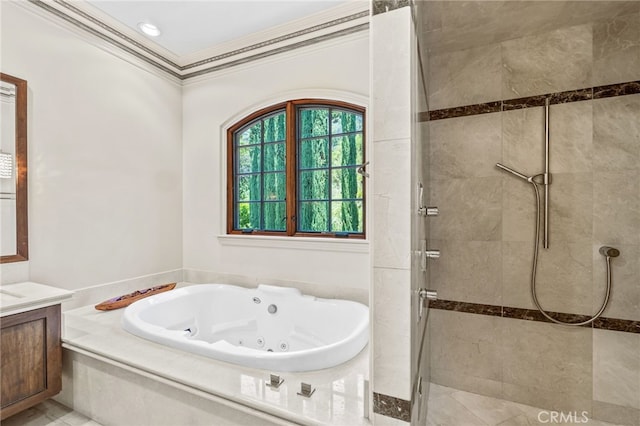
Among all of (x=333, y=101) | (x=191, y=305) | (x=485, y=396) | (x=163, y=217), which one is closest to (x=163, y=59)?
(x=163, y=217)

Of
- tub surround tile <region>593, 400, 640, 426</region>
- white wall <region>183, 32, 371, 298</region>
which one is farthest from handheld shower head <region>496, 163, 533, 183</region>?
tub surround tile <region>593, 400, 640, 426</region>

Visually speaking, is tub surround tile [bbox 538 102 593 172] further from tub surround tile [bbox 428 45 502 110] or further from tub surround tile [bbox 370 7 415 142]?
tub surround tile [bbox 370 7 415 142]

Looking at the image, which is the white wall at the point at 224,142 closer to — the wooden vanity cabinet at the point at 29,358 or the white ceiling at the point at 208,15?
the white ceiling at the point at 208,15

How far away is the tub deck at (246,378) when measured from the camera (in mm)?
1208

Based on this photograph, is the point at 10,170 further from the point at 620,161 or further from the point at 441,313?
the point at 620,161

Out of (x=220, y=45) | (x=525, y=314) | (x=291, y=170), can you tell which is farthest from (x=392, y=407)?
(x=220, y=45)

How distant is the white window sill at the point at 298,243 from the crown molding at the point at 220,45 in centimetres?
164

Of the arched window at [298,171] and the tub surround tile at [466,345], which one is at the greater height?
the arched window at [298,171]

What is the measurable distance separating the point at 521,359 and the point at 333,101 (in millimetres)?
2215

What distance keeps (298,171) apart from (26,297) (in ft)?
6.45

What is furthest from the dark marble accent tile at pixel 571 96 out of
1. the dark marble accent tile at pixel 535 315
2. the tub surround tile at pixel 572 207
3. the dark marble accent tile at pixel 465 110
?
the dark marble accent tile at pixel 535 315

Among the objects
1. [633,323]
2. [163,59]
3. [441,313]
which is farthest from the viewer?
[163,59]

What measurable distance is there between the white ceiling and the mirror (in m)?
0.88

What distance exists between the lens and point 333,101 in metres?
2.60
